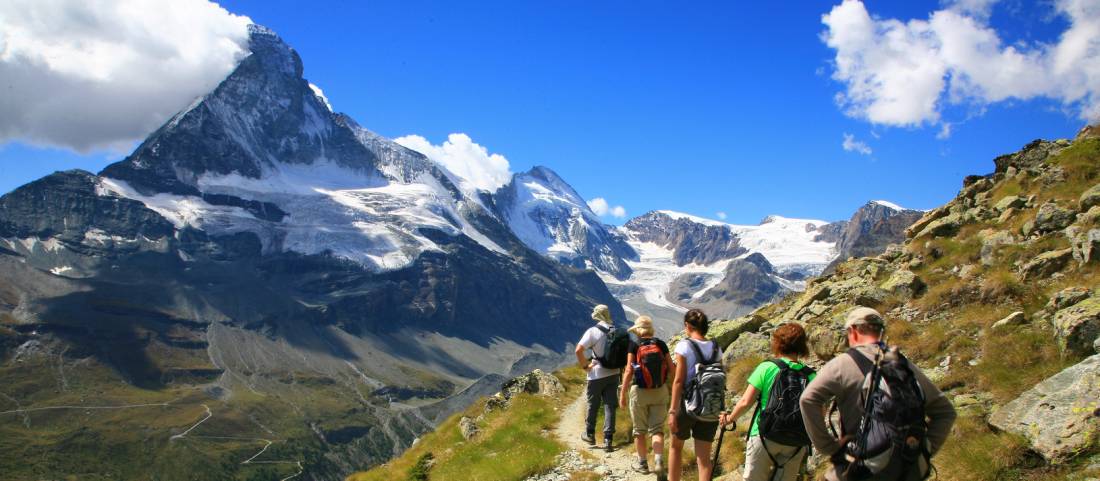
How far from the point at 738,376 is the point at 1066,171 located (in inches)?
643

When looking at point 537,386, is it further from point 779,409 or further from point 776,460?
point 779,409

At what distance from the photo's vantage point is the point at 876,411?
24.6 feet

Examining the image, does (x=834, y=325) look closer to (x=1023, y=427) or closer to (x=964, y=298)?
(x=964, y=298)

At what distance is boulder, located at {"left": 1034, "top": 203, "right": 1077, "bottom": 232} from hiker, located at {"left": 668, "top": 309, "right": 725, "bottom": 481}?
1594 centimetres

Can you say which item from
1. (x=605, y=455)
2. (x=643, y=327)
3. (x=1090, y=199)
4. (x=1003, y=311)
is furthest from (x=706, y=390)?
(x=1090, y=199)

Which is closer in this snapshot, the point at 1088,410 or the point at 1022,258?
the point at 1088,410

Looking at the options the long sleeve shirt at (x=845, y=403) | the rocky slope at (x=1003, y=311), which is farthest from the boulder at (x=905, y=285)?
the long sleeve shirt at (x=845, y=403)

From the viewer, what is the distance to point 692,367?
11.4 m

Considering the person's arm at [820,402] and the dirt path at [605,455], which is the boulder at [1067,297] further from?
the person's arm at [820,402]

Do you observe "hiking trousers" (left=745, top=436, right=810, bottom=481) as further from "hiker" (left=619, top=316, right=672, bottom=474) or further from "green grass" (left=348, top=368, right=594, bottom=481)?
"green grass" (left=348, top=368, right=594, bottom=481)

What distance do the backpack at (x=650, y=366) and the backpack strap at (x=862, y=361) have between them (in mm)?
5699

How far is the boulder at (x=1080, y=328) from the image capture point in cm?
1234

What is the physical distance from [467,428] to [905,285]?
1607 centimetres

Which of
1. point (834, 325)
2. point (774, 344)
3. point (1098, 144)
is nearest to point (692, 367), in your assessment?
point (774, 344)
